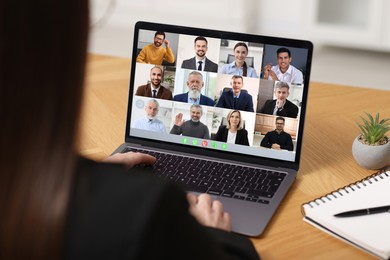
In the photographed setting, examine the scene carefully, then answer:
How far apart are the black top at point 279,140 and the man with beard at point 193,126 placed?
125 mm

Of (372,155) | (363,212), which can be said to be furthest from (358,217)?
(372,155)

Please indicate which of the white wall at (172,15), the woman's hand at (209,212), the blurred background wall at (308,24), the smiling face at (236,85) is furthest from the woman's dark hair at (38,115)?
the white wall at (172,15)

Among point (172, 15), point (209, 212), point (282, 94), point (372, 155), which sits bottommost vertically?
point (209, 212)

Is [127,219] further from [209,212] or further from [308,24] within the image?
[308,24]

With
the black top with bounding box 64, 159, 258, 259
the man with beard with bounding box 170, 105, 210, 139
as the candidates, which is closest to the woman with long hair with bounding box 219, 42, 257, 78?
the man with beard with bounding box 170, 105, 210, 139

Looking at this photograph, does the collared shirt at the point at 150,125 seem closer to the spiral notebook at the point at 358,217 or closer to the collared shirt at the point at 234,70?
the collared shirt at the point at 234,70

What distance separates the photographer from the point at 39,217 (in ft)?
2.51

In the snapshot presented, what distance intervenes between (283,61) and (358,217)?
369 mm

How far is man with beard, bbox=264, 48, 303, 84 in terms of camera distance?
1.45m

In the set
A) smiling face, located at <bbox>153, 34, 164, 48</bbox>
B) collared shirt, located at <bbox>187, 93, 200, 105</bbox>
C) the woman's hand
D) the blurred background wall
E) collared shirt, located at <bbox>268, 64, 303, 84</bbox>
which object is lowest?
the woman's hand

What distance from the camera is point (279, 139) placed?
4.82ft

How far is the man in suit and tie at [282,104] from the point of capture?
1459 millimetres

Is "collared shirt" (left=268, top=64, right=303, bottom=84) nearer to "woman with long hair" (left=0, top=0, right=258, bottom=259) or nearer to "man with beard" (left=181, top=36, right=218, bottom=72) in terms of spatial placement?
"man with beard" (left=181, top=36, right=218, bottom=72)

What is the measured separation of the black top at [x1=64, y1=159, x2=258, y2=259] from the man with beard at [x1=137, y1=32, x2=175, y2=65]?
28.0 inches
